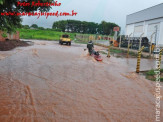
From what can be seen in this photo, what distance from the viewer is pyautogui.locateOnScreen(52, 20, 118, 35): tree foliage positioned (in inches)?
3652

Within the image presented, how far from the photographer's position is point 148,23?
94.8 feet

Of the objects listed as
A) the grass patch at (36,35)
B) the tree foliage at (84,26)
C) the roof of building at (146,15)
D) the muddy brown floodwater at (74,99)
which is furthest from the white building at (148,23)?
the tree foliage at (84,26)

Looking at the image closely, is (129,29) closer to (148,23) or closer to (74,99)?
(148,23)

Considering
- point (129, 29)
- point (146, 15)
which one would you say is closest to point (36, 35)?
point (129, 29)

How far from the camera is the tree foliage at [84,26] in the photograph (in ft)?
304

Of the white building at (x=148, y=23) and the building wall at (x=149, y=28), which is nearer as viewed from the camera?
the building wall at (x=149, y=28)

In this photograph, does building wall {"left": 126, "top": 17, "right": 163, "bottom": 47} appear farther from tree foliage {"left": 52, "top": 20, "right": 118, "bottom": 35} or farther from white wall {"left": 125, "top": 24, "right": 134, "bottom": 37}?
tree foliage {"left": 52, "top": 20, "right": 118, "bottom": 35}

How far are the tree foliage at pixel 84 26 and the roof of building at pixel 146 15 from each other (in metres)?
56.0

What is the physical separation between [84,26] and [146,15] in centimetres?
7142

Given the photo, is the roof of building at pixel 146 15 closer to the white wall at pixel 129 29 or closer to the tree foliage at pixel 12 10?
the white wall at pixel 129 29

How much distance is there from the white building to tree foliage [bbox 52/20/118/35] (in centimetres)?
5670

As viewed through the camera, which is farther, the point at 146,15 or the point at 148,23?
the point at 146,15

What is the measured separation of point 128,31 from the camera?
37812mm

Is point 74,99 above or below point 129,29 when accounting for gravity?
below
